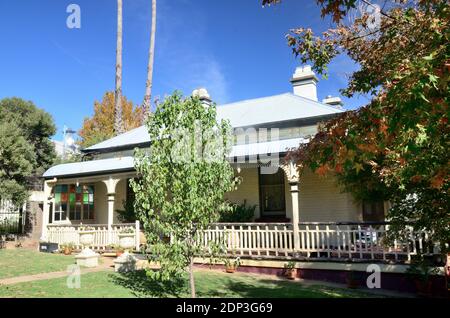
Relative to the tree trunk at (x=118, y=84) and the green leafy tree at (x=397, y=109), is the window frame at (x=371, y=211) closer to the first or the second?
the green leafy tree at (x=397, y=109)

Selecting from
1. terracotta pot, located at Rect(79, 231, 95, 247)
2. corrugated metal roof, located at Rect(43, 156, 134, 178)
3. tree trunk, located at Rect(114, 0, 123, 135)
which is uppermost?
tree trunk, located at Rect(114, 0, 123, 135)

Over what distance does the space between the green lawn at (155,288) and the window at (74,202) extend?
10.3 metres

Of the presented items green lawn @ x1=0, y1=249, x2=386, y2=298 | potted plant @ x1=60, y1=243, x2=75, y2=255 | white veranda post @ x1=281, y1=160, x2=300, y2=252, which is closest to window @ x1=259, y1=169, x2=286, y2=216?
white veranda post @ x1=281, y1=160, x2=300, y2=252

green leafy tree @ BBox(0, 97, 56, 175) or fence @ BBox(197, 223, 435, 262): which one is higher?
green leafy tree @ BBox(0, 97, 56, 175)

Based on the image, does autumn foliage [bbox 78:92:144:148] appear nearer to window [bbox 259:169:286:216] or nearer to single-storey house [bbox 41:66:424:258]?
single-storey house [bbox 41:66:424:258]

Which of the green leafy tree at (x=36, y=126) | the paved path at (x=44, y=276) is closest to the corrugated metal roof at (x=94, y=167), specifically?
the paved path at (x=44, y=276)

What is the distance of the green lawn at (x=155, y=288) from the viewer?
8.31 metres

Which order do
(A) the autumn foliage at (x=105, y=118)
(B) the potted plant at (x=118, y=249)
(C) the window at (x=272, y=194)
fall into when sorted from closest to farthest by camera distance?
(B) the potted plant at (x=118, y=249), (C) the window at (x=272, y=194), (A) the autumn foliage at (x=105, y=118)

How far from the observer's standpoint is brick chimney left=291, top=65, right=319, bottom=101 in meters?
20.1

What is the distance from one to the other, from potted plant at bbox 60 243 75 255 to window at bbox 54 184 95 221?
12.7 ft

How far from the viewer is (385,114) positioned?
438 centimetres

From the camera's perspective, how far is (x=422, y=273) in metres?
9.84

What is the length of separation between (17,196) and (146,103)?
44.8 ft

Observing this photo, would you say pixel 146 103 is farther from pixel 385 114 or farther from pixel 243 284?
pixel 385 114
